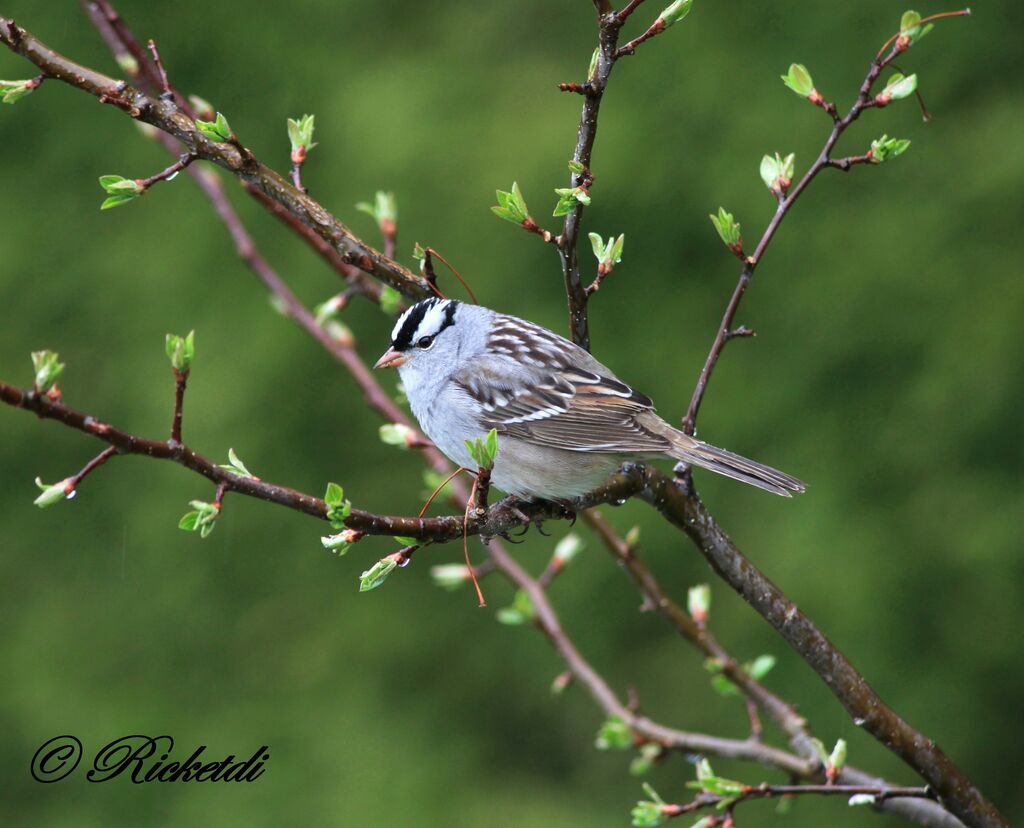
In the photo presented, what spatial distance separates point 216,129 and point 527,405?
1.27 meters

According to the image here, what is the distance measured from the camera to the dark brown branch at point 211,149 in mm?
1907

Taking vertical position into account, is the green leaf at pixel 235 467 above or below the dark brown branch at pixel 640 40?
below

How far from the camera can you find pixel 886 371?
3938 mm

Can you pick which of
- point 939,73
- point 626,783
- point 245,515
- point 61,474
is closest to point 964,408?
point 939,73

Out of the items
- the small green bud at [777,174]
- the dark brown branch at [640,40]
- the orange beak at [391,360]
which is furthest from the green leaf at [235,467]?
the orange beak at [391,360]

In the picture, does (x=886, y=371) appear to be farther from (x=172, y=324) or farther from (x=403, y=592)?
(x=172, y=324)

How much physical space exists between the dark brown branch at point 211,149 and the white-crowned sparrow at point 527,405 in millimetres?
462

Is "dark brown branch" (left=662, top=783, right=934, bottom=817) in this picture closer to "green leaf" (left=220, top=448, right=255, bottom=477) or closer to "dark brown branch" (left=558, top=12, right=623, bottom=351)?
"dark brown branch" (left=558, top=12, right=623, bottom=351)

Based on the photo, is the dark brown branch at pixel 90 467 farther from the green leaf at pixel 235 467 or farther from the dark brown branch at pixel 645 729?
the dark brown branch at pixel 645 729

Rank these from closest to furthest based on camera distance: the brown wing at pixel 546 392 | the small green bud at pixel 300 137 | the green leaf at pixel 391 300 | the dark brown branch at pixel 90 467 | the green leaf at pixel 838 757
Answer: the dark brown branch at pixel 90 467, the green leaf at pixel 838 757, the small green bud at pixel 300 137, the green leaf at pixel 391 300, the brown wing at pixel 546 392

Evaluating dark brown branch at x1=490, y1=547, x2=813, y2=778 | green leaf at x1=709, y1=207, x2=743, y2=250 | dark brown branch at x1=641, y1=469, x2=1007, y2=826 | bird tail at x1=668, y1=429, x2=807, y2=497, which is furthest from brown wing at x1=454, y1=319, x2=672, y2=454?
green leaf at x1=709, y1=207, x2=743, y2=250

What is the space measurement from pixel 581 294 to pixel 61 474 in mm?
3697

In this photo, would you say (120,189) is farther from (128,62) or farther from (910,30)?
(910,30)

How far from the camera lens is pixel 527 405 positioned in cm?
301
